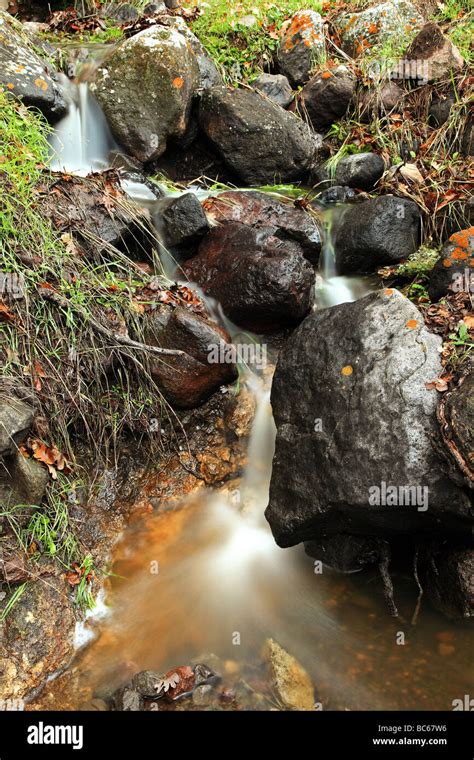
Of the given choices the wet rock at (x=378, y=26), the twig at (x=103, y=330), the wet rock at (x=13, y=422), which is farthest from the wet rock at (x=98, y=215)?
the wet rock at (x=378, y=26)

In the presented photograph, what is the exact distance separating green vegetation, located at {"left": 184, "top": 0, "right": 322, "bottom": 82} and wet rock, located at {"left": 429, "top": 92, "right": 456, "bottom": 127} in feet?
7.71

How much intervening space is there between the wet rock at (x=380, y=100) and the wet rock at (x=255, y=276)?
2789 millimetres

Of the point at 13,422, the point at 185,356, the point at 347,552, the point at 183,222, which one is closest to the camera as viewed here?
the point at 13,422

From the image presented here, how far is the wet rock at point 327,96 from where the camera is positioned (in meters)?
6.81

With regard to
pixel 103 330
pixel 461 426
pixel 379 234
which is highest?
pixel 379 234

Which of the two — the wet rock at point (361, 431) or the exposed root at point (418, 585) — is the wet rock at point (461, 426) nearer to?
the wet rock at point (361, 431)

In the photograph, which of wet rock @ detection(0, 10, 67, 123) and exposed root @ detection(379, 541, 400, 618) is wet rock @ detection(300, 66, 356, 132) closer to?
wet rock @ detection(0, 10, 67, 123)

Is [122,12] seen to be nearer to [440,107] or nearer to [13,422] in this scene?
[440,107]

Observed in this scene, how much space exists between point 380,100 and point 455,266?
323cm

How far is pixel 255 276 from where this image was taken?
468 centimetres

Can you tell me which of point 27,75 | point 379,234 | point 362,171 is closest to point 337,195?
point 362,171

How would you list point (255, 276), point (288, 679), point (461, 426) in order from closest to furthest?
point (461, 426) → point (288, 679) → point (255, 276)
